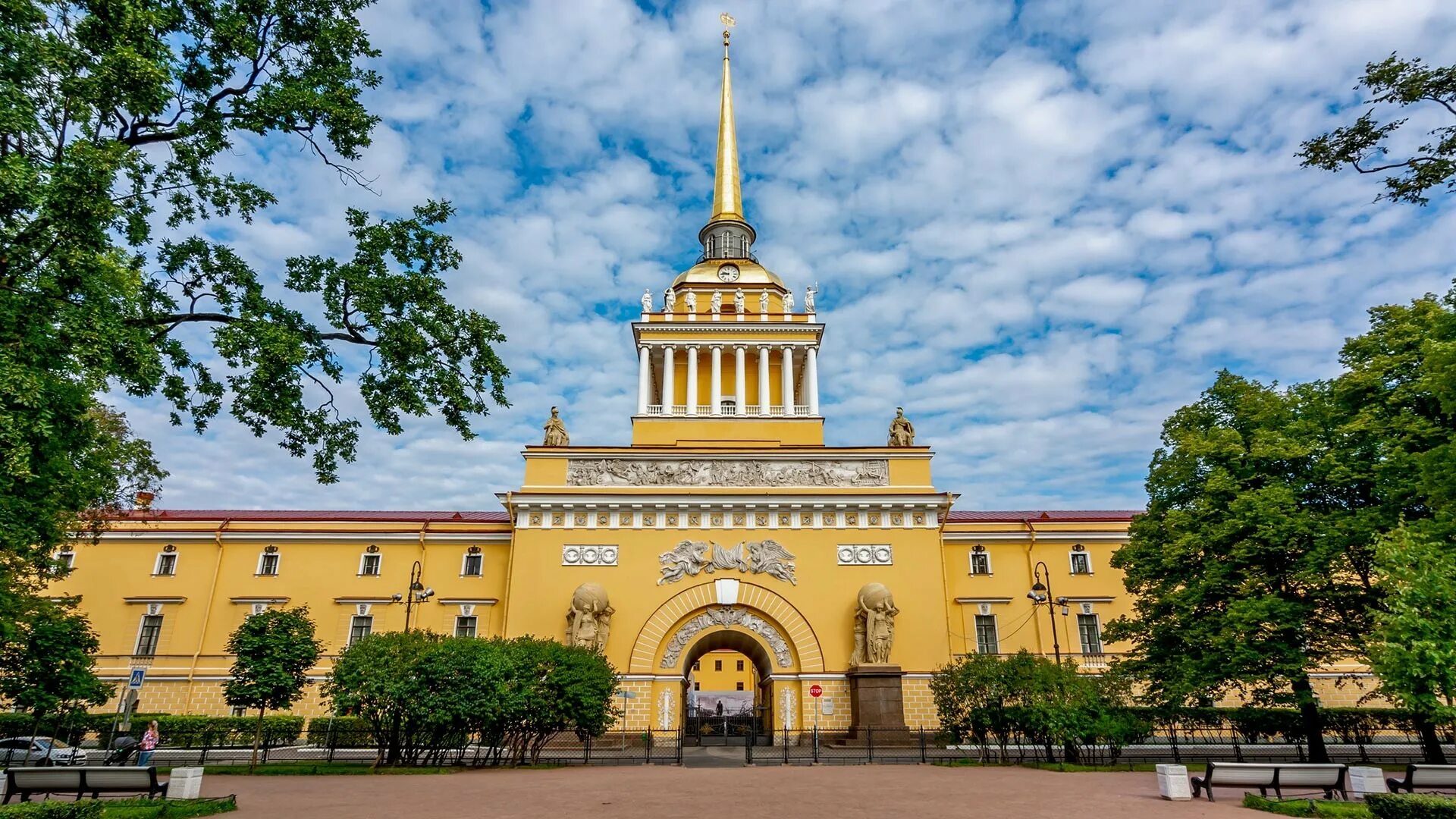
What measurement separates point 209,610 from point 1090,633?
36.6 metres

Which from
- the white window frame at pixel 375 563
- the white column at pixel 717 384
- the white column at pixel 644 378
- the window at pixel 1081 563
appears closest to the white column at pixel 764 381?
the white column at pixel 717 384

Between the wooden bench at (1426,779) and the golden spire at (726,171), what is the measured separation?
36.2 m

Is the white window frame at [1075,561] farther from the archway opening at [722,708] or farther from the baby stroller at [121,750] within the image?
the baby stroller at [121,750]

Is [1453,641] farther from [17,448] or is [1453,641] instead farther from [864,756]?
[17,448]

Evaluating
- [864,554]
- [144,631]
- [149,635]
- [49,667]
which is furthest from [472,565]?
[864,554]

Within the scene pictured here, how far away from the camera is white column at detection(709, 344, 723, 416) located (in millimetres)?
35656

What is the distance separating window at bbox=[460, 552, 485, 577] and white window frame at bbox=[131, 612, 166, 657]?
39.9ft

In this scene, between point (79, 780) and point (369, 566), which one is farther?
point (369, 566)

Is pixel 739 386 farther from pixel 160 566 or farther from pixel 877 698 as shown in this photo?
pixel 160 566

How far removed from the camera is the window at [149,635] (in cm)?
3047

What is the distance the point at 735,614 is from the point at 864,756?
24.7 ft

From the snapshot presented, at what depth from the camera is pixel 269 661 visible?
63.1 ft

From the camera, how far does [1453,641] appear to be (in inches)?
447

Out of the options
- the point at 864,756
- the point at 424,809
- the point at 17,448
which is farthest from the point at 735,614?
the point at 17,448
